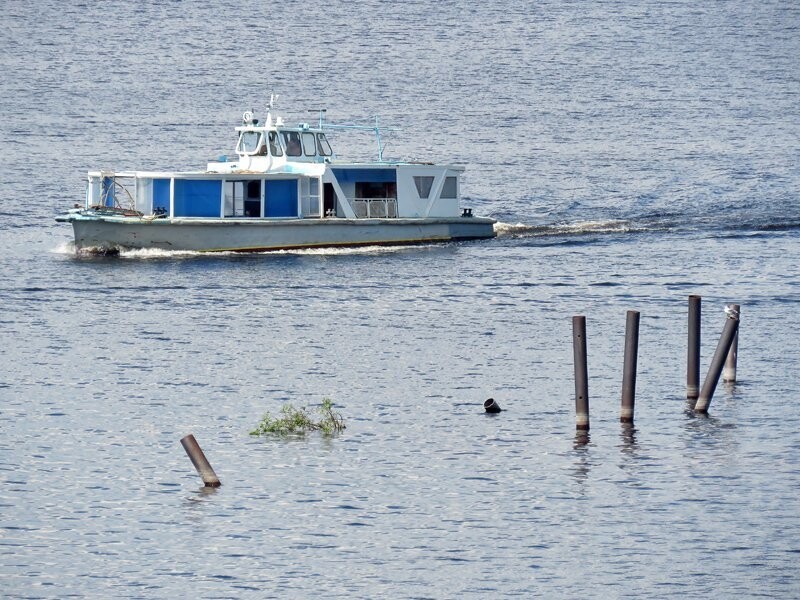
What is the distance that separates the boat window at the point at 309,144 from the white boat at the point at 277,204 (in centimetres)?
4

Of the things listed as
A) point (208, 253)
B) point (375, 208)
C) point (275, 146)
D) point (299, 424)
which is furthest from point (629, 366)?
point (275, 146)

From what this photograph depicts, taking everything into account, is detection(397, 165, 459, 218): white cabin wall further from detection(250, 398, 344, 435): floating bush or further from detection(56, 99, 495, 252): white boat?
detection(250, 398, 344, 435): floating bush

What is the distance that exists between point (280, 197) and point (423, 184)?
542 centimetres

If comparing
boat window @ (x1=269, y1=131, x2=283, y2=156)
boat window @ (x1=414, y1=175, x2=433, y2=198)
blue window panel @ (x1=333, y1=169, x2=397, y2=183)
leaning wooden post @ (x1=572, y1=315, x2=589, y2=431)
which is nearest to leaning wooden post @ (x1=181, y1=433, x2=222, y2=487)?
leaning wooden post @ (x1=572, y1=315, x2=589, y2=431)

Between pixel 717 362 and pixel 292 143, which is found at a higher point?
pixel 292 143

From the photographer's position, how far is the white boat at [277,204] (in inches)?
2116

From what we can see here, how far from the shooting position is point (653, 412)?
102ft

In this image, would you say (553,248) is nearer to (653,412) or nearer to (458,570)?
(653,412)

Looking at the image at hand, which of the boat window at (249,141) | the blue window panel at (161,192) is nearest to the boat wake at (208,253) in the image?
the blue window panel at (161,192)

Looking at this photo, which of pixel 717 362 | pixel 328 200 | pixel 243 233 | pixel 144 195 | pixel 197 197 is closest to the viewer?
pixel 717 362

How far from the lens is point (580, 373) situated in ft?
92.1

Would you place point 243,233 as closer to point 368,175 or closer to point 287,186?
point 287,186

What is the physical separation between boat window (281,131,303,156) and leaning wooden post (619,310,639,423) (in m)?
29.4

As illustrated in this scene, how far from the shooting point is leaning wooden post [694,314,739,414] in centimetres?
2941
